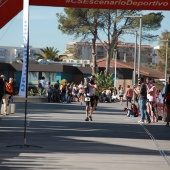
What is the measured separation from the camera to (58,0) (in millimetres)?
21594

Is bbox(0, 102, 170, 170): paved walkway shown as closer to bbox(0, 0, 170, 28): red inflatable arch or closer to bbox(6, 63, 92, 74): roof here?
bbox(0, 0, 170, 28): red inflatable arch

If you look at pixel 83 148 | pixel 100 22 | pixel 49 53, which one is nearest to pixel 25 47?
pixel 83 148

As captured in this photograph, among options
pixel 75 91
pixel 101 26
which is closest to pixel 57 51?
pixel 101 26

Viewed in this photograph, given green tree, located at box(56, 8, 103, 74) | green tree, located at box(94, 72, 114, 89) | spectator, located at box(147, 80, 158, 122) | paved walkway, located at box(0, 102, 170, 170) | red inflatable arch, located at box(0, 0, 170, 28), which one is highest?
green tree, located at box(56, 8, 103, 74)

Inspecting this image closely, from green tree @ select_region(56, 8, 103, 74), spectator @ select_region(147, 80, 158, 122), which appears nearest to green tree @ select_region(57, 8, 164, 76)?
green tree @ select_region(56, 8, 103, 74)

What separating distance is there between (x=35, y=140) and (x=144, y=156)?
3860mm

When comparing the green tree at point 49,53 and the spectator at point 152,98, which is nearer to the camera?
the spectator at point 152,98

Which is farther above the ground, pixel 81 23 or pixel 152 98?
pixel 81 23

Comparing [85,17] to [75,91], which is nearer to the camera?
[75,91]

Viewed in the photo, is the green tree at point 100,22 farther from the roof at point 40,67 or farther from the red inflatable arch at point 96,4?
the red inflatable arch at point 96,4

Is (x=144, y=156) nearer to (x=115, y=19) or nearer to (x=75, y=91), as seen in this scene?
(x=75, y=91)


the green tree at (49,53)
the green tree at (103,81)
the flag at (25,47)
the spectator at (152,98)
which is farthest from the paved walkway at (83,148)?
the green tree at (49,53)

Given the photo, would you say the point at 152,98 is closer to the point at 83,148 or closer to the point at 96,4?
the point at 96,4

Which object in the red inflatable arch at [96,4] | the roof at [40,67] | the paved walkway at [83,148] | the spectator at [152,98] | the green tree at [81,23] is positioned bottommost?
the paved walkway at [83,148]
